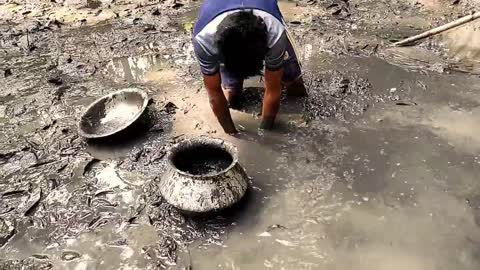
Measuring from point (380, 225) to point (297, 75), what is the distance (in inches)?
68.9

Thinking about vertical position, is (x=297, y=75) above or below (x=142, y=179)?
above

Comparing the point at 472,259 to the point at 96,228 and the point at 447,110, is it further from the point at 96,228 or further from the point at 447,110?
the point at 96,228

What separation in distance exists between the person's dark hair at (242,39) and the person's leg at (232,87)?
87 cm

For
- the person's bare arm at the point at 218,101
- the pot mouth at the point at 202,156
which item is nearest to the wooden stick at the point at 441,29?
the person's bare arm at the point at 218,101

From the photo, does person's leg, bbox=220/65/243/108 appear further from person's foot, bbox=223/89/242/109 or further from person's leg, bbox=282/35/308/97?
person's leg, bbox=282/35/308/97

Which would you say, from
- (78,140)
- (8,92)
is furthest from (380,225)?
(8,92)

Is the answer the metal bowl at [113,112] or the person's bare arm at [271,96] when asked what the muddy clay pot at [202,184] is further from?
the metal bowl at [113,112]

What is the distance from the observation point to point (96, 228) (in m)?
3.40

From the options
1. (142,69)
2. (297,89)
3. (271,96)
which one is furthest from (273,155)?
(142,69)

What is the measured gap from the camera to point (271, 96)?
405cm

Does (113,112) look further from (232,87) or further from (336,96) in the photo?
(336,96)

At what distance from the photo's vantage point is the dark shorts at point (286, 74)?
4.43m

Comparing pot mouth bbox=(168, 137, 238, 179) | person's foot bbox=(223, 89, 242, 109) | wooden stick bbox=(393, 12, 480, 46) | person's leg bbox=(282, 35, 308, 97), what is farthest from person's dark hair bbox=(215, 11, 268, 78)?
wooden stick bbox=(393, 12, 480, 46)

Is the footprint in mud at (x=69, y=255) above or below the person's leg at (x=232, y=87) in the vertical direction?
below
